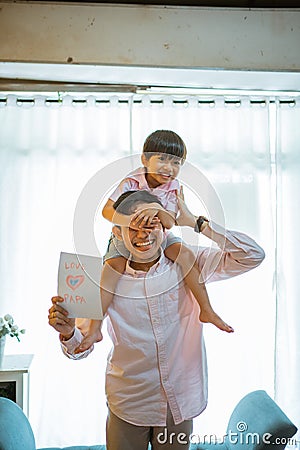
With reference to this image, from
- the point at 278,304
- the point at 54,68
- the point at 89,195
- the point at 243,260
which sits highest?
the point at 54,68

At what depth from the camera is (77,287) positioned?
41.8 inches

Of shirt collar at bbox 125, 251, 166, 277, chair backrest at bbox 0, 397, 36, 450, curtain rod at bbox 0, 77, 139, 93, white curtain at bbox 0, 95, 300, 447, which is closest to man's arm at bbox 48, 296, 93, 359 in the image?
shirt collar at bbox 125, 251, 166, 277

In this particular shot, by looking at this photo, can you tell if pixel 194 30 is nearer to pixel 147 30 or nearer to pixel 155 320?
pixel 147 30

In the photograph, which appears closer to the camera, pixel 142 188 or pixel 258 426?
pixel 142 188

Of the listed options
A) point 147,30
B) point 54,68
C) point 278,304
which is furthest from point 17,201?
point 278,304

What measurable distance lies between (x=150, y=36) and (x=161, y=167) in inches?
33.8

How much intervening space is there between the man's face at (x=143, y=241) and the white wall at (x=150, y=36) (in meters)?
0.90

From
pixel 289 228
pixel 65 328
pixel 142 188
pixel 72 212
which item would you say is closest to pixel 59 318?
pixel 65 328

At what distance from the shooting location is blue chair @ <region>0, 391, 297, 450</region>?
59.0 inches

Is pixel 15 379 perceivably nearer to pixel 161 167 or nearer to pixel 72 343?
pixel 72 343

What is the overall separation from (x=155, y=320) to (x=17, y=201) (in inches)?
45.0

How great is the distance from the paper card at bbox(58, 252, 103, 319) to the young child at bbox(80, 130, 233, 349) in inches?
2.7

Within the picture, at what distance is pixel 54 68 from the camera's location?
184cm

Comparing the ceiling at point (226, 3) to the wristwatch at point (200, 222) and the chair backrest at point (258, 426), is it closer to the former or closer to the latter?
the wristwatch at point (200, 222)
